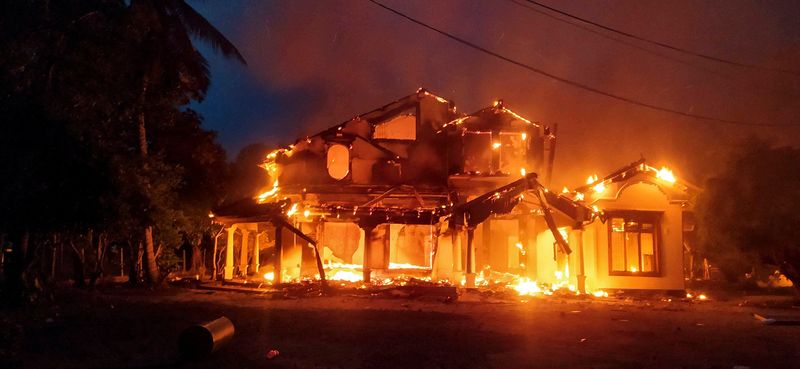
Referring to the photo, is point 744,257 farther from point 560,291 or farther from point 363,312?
point 363,312

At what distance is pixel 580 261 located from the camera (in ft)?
68.8

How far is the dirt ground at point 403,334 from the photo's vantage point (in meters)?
9.48

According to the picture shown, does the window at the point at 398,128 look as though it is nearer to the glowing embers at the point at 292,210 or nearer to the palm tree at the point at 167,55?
the glowing embers at the point at 292,210

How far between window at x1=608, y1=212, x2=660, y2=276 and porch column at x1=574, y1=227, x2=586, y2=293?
4.70 ft

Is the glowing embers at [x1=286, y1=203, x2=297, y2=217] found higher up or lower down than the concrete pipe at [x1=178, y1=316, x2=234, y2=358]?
higher up

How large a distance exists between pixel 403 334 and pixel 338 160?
18038 mm

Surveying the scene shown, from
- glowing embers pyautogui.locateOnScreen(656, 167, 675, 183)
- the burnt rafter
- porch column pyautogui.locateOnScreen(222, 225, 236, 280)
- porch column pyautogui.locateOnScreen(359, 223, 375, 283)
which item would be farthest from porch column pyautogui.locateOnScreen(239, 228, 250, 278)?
glowing embers pyautogui.locateOnScreen(656, 167, 675, 183)

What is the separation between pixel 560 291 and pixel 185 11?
1482 centimetres

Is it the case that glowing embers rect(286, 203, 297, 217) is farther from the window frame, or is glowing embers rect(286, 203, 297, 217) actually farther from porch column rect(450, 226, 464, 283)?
the window frame

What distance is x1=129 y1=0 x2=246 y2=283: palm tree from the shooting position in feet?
66.4

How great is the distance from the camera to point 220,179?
87.6 ft

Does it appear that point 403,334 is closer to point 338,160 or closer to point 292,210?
point 292,210

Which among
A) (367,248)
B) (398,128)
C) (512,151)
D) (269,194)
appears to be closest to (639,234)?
(512,151)

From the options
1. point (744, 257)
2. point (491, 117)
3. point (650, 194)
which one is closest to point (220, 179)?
point (491, 117)
